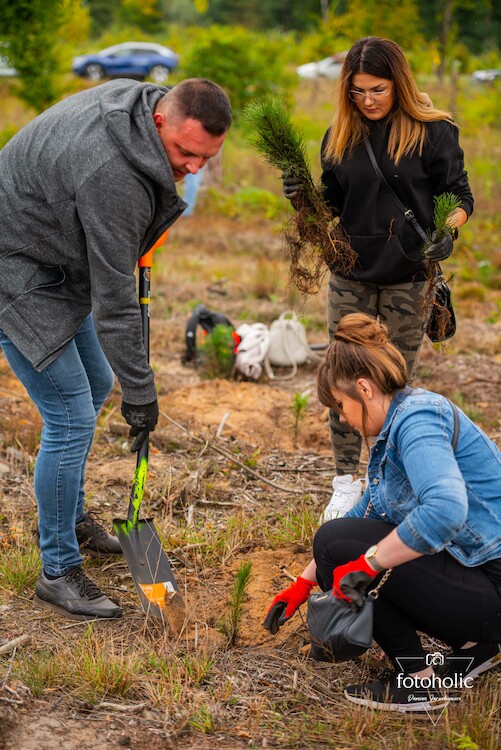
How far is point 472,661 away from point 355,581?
0.63 m

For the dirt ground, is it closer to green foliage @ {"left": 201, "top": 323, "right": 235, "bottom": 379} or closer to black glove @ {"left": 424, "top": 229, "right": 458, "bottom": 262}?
green foliage @ {"left": 201, "top": 323, "right": 235, "bottom": 379}

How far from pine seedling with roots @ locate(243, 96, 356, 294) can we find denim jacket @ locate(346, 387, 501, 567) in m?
1.13

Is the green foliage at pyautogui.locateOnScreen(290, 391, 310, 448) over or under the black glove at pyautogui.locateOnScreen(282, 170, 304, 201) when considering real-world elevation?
under

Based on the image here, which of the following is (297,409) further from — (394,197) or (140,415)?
(140,415)

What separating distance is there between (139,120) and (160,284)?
5.85m

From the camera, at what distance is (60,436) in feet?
9.79

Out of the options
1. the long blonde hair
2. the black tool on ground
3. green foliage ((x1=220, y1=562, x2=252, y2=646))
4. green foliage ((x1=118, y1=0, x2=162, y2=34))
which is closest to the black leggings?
green foliage ((x1=220, y1=562, x2=252, y2=646))

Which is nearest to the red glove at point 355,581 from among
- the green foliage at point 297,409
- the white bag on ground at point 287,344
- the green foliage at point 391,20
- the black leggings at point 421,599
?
the black leggings at point 421,599

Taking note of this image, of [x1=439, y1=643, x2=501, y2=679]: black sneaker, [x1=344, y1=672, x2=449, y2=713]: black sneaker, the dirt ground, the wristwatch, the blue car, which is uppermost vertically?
the wristwatch

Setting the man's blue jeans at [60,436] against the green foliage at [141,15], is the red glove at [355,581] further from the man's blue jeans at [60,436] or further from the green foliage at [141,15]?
the green foliage at [141,15]

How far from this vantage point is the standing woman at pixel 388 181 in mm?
3295

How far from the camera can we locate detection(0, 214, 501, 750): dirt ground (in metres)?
2.50

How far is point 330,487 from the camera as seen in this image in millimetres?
4234

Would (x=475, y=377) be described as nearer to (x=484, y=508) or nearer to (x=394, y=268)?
(x=394, y=268)
